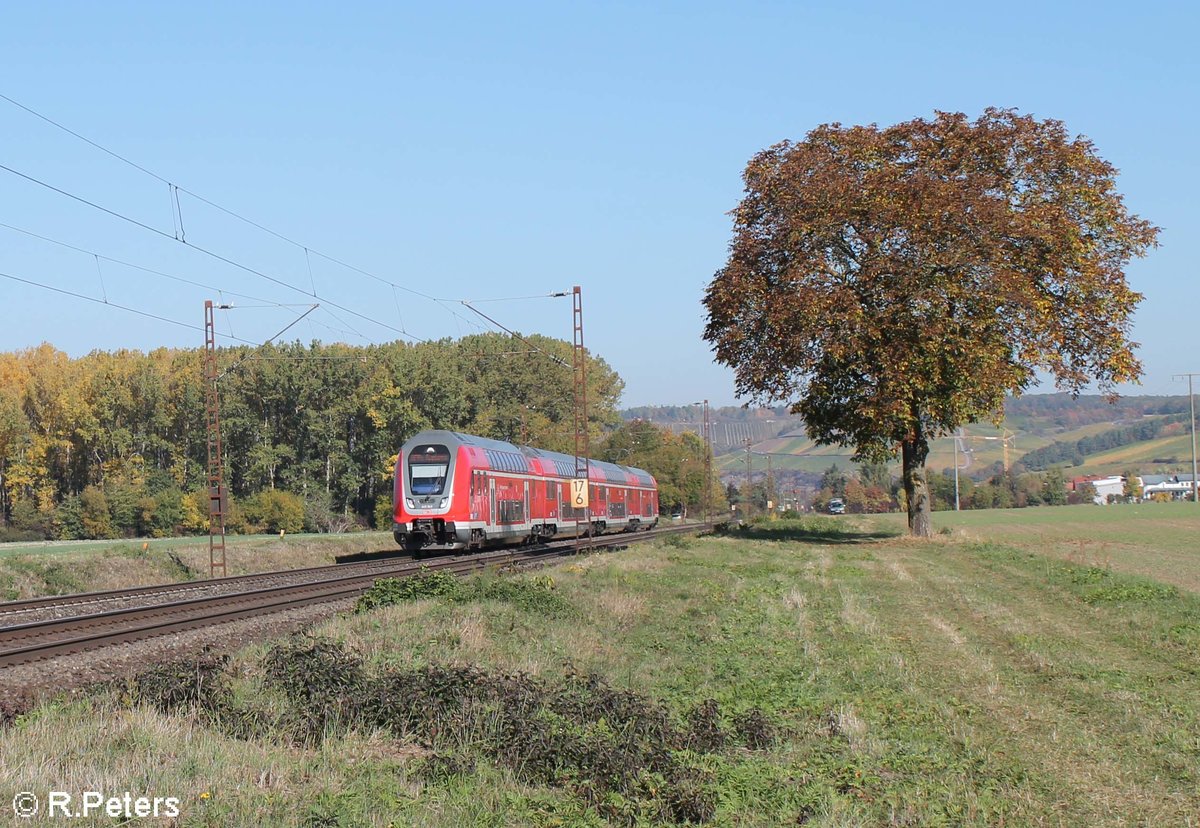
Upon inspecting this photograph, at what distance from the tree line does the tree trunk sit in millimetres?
49581

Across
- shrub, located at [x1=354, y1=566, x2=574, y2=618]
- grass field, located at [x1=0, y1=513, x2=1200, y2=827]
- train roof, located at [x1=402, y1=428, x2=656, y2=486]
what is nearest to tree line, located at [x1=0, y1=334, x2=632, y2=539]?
train roof, located at [x1=402, y1=428, x2=656, y2=486]

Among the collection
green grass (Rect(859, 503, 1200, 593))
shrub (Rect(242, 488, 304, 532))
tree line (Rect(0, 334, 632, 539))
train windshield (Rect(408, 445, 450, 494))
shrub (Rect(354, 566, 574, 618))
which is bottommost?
green grass (Rect(859, 503, 1200, 593))

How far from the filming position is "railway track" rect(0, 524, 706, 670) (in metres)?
17.9

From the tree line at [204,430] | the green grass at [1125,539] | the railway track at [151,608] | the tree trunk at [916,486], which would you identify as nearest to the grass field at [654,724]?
the railway track at [151,608]

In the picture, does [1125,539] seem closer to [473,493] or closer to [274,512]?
[473,493]

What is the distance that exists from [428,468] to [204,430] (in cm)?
5795

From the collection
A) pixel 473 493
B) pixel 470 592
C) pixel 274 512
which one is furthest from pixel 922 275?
pixel 274 512

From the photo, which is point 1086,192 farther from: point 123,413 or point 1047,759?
point 123,413

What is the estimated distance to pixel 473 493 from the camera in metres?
39.0

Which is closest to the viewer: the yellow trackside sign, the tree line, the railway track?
the railway track

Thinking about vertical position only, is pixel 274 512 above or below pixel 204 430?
below

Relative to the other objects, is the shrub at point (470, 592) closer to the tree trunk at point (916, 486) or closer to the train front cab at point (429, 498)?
the train front cab at point (429, 498)

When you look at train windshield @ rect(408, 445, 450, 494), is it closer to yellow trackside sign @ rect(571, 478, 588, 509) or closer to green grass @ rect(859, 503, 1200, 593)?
yellow trackside sign @ rect(571, 478, 588, 509)

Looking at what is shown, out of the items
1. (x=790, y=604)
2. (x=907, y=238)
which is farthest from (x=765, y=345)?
(x=790, y=604)
